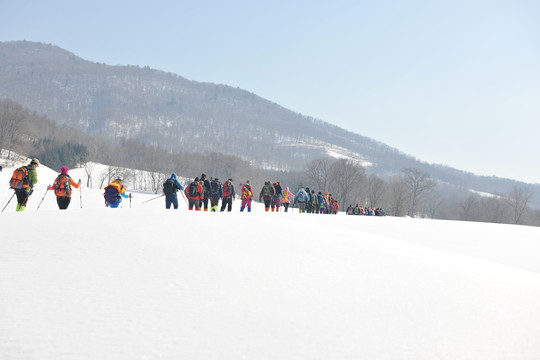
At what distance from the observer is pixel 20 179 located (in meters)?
13.6

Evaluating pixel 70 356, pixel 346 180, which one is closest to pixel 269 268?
pixel 70 356

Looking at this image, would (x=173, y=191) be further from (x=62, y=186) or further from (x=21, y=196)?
(x=21, y=196)

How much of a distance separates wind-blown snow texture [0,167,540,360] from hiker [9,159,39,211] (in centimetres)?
609

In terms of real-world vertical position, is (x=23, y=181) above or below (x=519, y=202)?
below

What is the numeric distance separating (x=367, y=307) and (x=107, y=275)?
3.10 meters

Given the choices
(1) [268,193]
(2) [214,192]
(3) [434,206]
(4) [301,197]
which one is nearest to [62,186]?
(2) [214,192]

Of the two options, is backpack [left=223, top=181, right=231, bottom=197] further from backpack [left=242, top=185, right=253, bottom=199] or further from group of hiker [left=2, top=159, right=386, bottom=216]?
backpack [left=242, top=185, right=253, bottom=199]

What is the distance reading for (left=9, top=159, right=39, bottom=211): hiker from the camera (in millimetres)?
13625

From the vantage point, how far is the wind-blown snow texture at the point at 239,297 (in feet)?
12.0

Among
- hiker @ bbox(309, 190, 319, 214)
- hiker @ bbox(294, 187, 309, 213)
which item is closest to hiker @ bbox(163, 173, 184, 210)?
hiker @ bbox(294, 187, 309, 213)

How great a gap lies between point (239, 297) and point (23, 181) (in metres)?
11.9

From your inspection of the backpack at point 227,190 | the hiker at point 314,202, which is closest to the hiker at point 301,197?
the hiker at point 314,202

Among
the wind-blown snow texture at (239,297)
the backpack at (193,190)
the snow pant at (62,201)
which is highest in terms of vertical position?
the backpack at (193,190)

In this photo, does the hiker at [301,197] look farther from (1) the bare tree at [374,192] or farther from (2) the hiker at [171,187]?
(1) the bare tree at [374,192]
